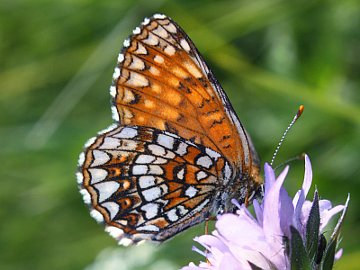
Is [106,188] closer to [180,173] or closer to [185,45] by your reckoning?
[180,173]

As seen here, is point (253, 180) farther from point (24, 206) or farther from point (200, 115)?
point (24, 206)

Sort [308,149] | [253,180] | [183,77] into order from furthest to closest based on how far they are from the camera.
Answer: [308,149] → [183,77] → [253,180]

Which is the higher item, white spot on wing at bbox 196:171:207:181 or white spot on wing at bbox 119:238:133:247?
white spot on wing at bbox 196:171:207:181

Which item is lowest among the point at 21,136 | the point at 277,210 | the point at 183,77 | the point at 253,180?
the point at 277,210

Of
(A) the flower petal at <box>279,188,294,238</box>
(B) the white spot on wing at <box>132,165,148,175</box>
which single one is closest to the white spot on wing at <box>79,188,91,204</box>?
(B) the white spot on wing at <box>132,165,148,175</box>

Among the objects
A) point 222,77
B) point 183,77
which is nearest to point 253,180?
point 183,77

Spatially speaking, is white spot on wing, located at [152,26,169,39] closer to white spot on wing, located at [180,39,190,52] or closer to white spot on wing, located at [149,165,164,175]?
white spot on wing, located at [180,39,190,52]

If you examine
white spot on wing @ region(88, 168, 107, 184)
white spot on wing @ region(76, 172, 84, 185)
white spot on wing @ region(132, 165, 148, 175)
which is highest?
white spot on wing @ region(76, 172, 84, 185)
